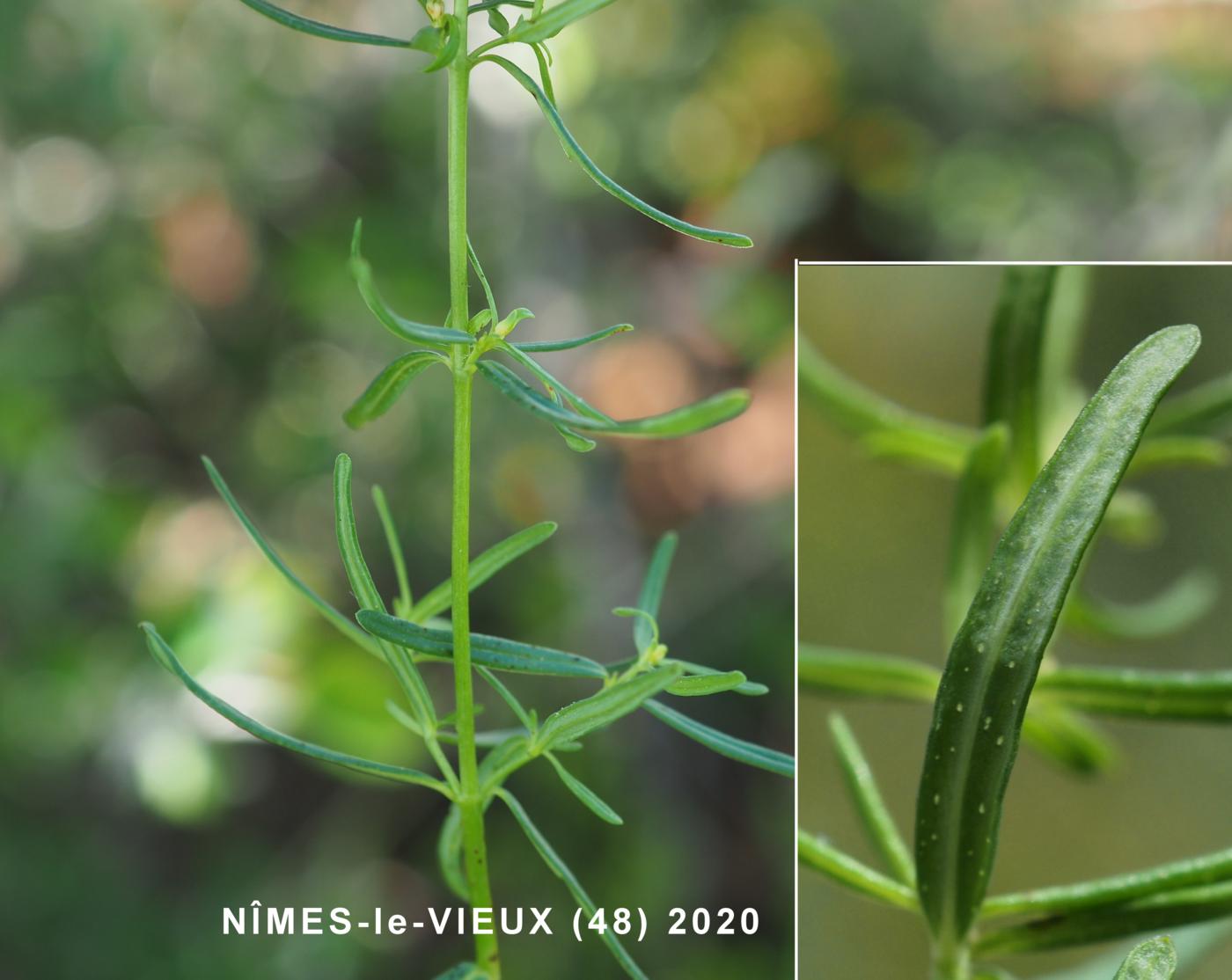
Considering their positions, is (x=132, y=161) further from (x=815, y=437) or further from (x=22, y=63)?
(x=815, y=437)

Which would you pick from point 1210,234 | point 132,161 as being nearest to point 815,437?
point 1210,234

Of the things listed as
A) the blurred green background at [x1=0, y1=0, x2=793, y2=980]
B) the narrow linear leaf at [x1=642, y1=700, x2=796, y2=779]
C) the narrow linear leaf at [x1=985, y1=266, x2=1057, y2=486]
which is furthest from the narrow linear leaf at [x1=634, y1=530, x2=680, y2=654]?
the blurred green background at [x1=0, y1=0, x2=793, y2=980]

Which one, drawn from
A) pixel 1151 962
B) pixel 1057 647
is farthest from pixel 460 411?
pixel 1057 647

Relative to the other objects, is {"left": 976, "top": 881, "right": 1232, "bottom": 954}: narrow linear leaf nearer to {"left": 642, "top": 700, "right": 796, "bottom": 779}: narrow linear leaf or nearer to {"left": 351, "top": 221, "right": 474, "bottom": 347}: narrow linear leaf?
{"left": 642, "top": 700, "right": 796, "bottom": 779}: narrow linear leaf

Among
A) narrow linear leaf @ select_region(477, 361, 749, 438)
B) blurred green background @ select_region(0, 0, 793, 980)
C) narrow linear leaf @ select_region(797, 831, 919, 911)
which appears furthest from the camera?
blurred green background @ select_region(0, 0, 793, 980)

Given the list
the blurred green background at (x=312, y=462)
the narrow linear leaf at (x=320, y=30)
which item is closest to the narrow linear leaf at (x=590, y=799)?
the narrow linear leaf at (x=320, y=30)

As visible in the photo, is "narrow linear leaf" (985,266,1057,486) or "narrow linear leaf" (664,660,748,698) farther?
"narrow linear leaf" (985,266,1057,486)
